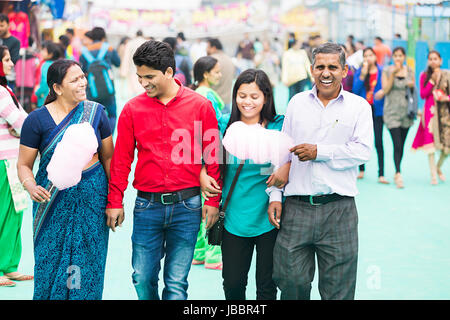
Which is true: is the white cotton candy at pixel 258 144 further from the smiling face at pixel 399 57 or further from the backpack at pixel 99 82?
the smiling face at pixel 399 57

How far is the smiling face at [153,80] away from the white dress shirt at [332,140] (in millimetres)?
755

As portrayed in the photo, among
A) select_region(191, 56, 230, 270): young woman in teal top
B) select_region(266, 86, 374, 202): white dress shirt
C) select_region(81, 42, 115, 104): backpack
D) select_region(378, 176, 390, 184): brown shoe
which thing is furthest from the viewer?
select_region(378, 176, 390, 184): brown shoe

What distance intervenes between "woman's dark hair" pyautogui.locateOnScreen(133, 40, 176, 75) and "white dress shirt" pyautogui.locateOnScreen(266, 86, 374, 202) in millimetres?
781

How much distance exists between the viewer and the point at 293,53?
13781 mm

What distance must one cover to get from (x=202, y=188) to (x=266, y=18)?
3749 centimetres

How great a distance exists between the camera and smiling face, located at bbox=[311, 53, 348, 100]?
366 cm

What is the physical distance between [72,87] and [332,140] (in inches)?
60.3

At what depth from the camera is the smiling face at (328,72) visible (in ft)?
12.0

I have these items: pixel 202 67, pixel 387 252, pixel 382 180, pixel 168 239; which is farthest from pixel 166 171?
pixel 382 180

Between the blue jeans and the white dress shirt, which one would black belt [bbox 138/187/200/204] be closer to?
the blue jeans

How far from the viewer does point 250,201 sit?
12.7 feet

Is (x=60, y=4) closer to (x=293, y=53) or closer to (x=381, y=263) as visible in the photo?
(x=293, y=53)

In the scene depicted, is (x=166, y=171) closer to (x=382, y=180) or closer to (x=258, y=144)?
(x=258, y=144)

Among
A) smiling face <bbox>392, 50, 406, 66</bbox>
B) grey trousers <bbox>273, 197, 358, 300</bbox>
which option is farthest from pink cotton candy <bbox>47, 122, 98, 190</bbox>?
smiling face <bbox>392, 50, 406, 66</bbox>
